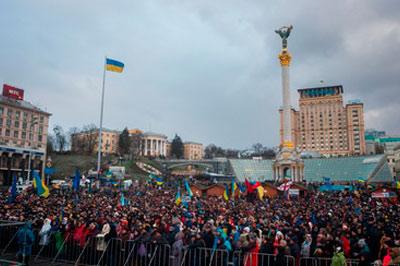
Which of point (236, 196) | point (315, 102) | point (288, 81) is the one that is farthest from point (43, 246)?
point (315, 102)

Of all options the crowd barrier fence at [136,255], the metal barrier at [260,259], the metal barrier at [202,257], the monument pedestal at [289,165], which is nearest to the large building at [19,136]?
the monument pedestal at [289,165]

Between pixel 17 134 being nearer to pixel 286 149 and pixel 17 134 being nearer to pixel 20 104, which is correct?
pixel 20 104

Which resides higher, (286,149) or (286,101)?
(286,101)

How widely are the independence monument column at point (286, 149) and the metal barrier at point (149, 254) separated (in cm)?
4597

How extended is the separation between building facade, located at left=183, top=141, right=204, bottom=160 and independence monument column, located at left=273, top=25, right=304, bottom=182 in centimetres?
10272

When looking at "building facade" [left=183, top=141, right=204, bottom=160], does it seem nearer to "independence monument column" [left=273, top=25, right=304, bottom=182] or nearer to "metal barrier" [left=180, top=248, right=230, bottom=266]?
"independence monument column" [left=273, top=25, right=304, bottom=182]

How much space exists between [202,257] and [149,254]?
166cm

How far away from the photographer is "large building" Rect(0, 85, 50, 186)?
55.2 meters

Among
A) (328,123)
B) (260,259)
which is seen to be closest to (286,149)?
(260,259)

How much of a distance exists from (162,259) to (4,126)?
194 feet

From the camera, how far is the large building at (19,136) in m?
55.2

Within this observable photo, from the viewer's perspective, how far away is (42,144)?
65812mm

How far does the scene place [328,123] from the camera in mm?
135875

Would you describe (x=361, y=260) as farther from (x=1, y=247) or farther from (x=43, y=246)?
(x=1, y=247)
